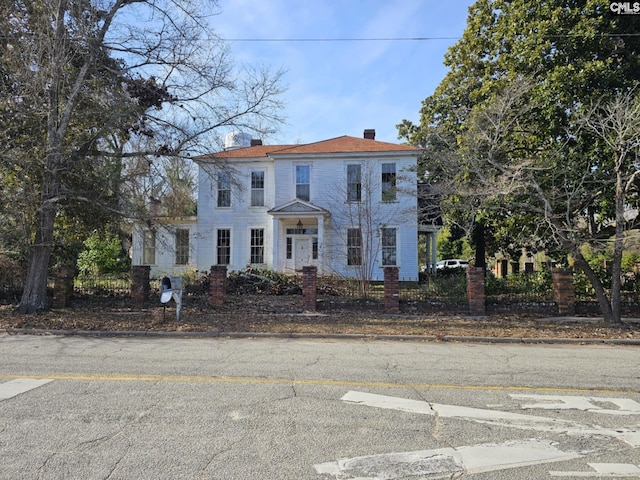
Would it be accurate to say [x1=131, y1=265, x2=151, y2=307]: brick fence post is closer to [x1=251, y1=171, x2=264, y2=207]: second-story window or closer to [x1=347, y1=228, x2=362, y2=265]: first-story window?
[x1=347, y1=228, x2=362, y2=265]: first-story window

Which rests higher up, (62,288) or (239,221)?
(239,221)

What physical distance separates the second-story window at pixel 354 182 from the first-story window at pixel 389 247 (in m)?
2.26

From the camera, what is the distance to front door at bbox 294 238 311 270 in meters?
23.4

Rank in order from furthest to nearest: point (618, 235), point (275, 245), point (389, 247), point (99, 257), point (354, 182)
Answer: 1. point (99, 257)
2. point (354, 182)
3. point (389, 247)
4. point (275, 245)
5. point (618, 235)

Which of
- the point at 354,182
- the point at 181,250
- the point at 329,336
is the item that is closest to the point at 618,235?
the point at 329,336

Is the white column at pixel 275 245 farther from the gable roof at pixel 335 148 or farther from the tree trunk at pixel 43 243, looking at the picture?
the tree trunk at pixel 43 243

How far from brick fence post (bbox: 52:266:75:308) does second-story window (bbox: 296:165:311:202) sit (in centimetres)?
1158

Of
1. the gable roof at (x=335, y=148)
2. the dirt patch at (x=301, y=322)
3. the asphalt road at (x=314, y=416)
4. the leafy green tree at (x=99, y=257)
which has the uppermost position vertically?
the gable roof at (x=335, y=148)

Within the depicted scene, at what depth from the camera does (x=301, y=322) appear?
40.6ft

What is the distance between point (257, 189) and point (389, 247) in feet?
24.9

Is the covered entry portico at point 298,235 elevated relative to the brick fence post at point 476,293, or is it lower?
elevated

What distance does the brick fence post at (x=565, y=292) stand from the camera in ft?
44.7

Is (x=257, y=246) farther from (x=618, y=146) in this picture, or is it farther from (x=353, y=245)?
(x=618, y=146)

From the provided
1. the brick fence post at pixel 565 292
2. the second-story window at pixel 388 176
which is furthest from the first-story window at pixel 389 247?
the brick fence post at pixel 565 292
